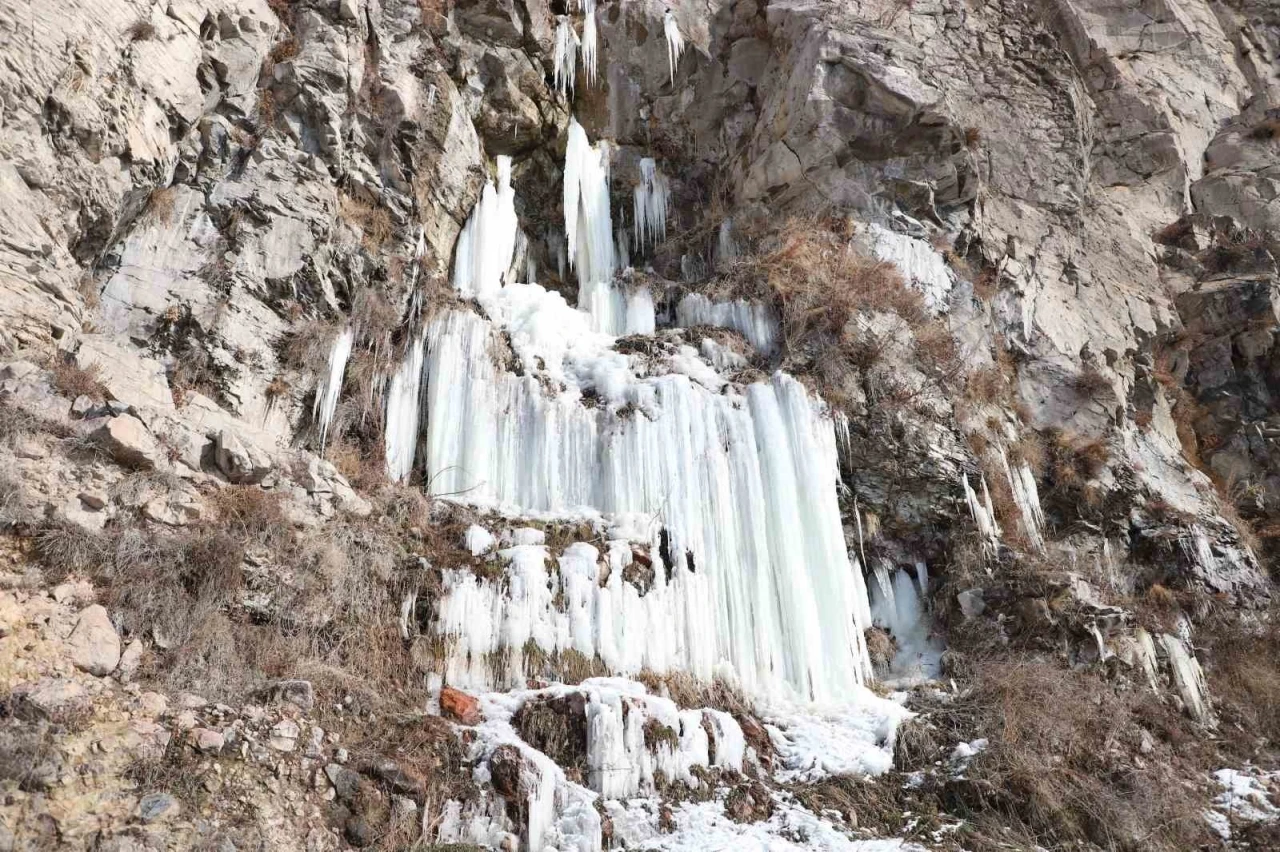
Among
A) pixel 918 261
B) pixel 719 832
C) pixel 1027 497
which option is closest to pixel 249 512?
pixel 719 832

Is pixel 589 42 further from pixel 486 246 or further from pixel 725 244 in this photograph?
pixel 486 246

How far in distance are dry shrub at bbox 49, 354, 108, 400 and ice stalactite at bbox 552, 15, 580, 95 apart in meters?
11.9

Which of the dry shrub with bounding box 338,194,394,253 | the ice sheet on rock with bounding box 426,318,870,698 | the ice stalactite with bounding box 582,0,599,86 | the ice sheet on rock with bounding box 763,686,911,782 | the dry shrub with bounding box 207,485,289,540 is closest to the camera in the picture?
the dry shrub with bounding box 207,485,289,540

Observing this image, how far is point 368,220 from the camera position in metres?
11.5

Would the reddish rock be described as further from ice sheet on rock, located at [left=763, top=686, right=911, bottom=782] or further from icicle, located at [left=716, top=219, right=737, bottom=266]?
icicle, located at [left=716, top=219, right=737, bottom=266]

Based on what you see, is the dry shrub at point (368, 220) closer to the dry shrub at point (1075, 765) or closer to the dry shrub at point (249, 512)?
the dry shrub at point (249, 512)

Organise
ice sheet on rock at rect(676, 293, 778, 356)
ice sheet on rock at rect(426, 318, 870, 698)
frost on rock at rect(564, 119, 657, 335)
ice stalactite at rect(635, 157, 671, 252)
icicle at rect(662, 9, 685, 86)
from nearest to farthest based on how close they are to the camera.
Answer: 1. ice sheet on rock at rect(426, 318, 870, 698)
2. ice sheet on rock at rect(676, 293, 778, 356)
3. frost on rock at rect(564, 119, 657, 335)
4. ice stalactite at rect(635, 157, 671, 252)
5. icicle at rect(662, 9, 685, 86)

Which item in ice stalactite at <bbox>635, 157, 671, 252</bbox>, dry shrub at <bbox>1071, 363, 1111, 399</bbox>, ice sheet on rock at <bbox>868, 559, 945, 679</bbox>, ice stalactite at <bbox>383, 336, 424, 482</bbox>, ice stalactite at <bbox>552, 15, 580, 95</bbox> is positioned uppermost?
ice stalactite at <bbox>552, 15, 580, 95</bbox>

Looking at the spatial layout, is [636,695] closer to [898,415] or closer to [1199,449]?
[898,415]

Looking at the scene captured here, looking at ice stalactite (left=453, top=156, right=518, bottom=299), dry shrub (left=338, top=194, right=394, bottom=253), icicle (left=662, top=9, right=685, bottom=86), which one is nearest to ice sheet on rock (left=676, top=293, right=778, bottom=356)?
ice stalactite (left=453, top=156, right=518, bottom=299)

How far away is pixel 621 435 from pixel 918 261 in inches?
287

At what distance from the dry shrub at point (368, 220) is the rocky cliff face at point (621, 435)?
5 centimetres

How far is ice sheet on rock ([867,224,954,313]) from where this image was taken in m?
14.1

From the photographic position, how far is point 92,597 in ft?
18.5
